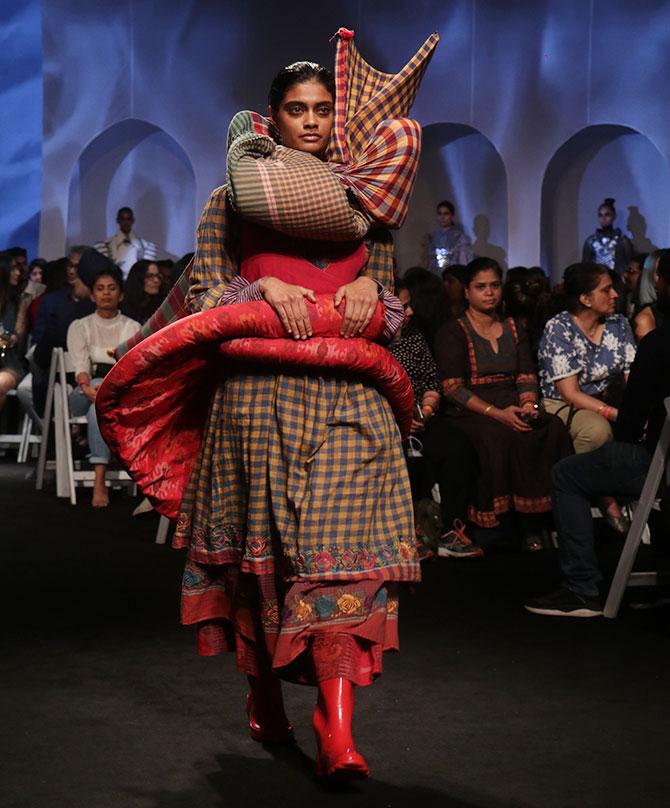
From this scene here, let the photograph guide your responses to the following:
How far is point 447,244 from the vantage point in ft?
43.4

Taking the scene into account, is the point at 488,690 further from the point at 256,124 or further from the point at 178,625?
the point at 256,124

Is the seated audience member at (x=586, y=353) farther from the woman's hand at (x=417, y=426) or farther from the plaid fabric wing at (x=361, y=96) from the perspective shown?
the plaid fabric wing at (x=361, y=96)

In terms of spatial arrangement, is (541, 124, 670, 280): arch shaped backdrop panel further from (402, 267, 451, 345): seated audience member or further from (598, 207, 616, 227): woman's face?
(402, 267, 451, 345): seated audience member

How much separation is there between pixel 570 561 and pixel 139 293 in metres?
4.85

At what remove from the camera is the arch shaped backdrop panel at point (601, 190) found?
42.9 ft

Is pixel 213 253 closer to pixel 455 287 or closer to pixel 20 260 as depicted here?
pixel 455 287

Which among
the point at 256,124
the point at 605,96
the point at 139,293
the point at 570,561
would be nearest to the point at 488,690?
the point at 570,561

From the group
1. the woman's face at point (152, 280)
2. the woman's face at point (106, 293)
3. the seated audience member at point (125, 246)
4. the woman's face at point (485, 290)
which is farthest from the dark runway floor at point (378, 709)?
the seated audience member at point (125, 246)

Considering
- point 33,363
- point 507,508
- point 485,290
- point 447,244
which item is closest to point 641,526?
point 507,508

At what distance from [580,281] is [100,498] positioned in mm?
2827

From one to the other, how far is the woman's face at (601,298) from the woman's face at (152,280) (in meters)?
3.74

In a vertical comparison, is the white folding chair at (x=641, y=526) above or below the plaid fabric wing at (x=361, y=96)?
below

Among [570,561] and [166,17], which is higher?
[166,17]

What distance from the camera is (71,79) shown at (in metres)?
12.8
